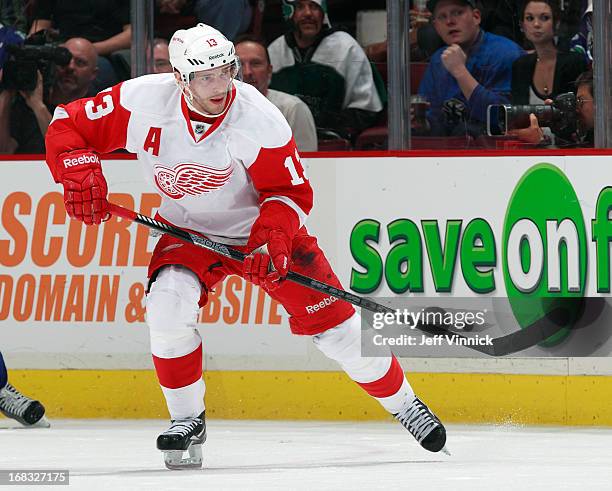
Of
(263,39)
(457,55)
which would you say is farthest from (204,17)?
(457,55)

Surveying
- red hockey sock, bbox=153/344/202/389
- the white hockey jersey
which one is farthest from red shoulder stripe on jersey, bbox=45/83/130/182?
red hockey sock, bbox=153/344/202/389

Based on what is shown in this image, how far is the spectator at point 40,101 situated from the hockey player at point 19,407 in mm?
972

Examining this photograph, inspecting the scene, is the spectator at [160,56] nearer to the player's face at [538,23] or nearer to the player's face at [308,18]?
the player's face at [308,18]

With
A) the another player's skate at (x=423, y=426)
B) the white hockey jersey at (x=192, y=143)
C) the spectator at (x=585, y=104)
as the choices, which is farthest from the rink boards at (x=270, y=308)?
the white hockey jersey at (x=192, y=143)

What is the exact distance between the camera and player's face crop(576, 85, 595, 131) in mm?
5555

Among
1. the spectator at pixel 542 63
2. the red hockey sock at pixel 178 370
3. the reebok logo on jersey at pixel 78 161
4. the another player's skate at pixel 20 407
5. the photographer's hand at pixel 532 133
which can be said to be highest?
the spectator at pixel 542 63

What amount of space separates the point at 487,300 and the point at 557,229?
0.36 m

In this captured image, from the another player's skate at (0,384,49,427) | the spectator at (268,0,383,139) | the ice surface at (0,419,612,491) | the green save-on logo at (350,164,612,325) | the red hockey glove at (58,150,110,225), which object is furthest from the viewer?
the spectator at (268,0,383,139)

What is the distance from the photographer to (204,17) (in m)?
5.74

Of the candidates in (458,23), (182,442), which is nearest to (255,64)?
(458,23)

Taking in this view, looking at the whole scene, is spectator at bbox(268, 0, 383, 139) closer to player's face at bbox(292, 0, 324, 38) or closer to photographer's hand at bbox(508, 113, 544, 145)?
player's face at bbox(292, 0, 324, 38)

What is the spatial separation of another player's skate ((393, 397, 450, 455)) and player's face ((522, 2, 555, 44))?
1623 millimetres

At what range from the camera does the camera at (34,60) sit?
586cm

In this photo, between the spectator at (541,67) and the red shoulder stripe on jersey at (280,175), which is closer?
the red shoulder stripe on jersey at (280,175)
